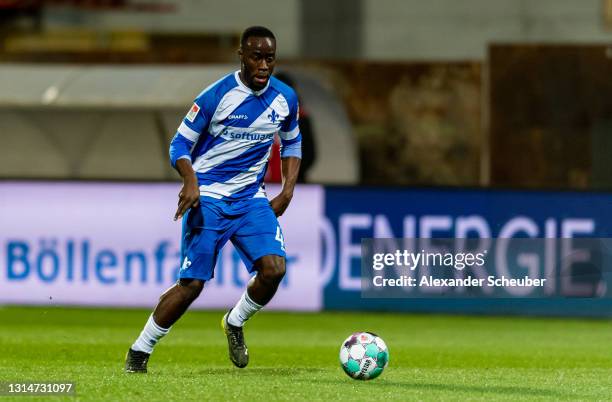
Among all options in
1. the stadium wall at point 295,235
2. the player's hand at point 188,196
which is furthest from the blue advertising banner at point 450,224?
the player's hand at point 188,196

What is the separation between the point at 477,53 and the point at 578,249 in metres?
10.1

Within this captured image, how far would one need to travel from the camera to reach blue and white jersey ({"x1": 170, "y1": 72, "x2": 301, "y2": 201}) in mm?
9344

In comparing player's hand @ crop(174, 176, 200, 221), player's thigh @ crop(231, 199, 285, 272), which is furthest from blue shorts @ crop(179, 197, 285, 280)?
player's hand @ crop(174, 176, 200, 221)

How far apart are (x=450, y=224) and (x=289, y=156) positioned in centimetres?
527

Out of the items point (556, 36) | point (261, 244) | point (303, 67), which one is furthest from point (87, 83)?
point (261, 244)

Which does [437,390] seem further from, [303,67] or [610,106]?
[303,67]

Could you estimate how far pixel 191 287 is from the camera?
9.29m

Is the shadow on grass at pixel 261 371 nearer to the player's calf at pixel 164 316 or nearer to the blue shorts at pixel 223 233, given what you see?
the player's calf at pixel 164 316

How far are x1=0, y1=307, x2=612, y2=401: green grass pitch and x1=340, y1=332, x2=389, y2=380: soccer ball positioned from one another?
0.26ft

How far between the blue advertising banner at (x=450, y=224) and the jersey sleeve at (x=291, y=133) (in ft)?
16.6

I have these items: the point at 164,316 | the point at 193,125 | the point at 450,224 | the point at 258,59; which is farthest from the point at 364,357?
the point at 450,224

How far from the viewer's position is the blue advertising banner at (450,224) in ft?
48.5

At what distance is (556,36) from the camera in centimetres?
2397

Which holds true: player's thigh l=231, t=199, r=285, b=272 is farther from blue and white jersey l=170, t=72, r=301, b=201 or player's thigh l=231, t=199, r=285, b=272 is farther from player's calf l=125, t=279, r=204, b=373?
player's calf l=125, t=279, r=204, b=373
